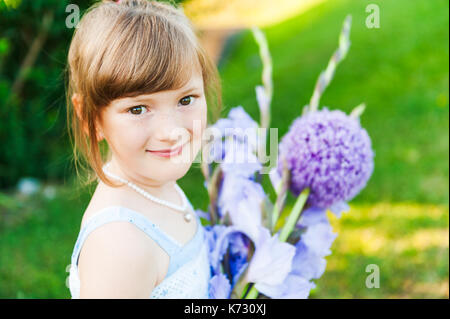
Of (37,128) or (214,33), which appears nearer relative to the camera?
(37,128)

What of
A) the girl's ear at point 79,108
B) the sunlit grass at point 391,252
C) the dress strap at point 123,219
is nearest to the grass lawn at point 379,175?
the sunlit grass at point 391,252

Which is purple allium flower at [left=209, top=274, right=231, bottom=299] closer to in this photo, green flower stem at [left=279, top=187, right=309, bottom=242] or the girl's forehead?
green flower stem at [left=279, top=187, right=309, bottom=242]

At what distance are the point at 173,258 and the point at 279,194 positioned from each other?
0.34 meters

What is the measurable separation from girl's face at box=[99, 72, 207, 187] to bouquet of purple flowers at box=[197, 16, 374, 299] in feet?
0.77

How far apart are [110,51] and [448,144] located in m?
3.16

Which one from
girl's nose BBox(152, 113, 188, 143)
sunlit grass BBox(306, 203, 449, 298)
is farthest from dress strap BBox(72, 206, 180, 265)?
sunlit grass BBox(306, 203, 449, 298)

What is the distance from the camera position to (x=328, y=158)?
53.7 inches

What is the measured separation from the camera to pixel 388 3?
22.1ft

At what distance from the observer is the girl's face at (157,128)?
3.96 ft

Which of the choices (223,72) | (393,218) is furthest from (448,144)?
(223,72)

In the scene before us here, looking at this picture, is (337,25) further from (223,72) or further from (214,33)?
(214,33)

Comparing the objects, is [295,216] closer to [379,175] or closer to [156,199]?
[156,199]

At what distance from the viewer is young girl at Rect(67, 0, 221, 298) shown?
1181 mm

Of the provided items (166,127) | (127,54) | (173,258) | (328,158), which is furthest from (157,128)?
(328,158)
